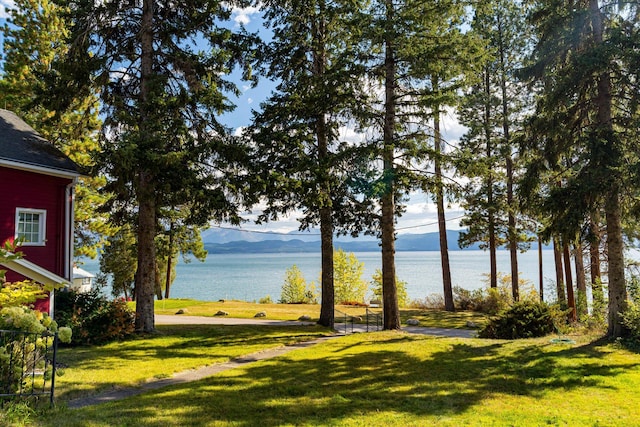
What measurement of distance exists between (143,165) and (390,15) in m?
8.96

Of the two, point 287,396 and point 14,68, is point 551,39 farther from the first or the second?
point 14,68

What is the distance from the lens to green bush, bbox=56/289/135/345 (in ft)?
38.7

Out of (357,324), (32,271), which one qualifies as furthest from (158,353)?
(357,324)

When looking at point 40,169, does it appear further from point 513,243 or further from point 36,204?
point 513,243

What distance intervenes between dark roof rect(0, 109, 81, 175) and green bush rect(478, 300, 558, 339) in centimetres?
1437

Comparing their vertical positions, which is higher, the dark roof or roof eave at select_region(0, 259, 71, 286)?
the dark roof

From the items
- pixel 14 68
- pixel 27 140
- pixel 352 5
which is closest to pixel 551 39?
pixel 352 5

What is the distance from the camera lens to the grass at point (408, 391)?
240 inches

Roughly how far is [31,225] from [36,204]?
2.20 feet

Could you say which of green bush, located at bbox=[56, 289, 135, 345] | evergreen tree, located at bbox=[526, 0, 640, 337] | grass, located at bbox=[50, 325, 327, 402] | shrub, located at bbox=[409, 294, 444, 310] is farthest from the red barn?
shrub, located at bbox=[409, 294, 444, 310]

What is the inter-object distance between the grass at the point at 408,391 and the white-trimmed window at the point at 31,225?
17.4ft

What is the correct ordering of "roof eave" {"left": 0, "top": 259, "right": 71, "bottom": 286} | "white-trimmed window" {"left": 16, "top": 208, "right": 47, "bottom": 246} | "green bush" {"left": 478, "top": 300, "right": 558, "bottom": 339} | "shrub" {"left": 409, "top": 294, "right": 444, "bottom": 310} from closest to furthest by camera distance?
"roof eave" {"left": 0, "top": 259, "right": 71, "bottom": 286} → "white-trimmed window" {"left": 16, "top": 208, "right": 47, "bottom": 246} → "green bush" {"left": 478, "top": 300, "right": 558, "bottom": 339} → "shrub" {"left": 409, "top": 294, "right": 444, "bottom": 310}

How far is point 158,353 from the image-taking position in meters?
10.9

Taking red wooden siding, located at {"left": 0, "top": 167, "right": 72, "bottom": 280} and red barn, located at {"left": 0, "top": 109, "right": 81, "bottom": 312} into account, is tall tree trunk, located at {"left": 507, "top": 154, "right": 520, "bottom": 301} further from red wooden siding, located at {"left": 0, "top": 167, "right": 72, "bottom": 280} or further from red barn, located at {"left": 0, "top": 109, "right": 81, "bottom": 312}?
red wooden siding, located at {"left": 0, "top": 167, "right": 72, "bottom": 280}
